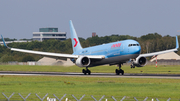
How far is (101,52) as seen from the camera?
54.9m

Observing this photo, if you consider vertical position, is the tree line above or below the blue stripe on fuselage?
above

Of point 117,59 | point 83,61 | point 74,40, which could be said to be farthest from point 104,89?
point 74,40

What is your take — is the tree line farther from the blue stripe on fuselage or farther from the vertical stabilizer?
the blue stripe on fuselage

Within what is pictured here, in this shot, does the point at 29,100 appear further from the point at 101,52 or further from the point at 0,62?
the point at 0,62

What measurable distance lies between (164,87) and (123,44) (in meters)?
19.3

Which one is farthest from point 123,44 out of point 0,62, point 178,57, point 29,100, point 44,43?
point 44,43

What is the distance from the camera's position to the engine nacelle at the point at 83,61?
5297 centimetres

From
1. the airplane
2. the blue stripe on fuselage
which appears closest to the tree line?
the airplane

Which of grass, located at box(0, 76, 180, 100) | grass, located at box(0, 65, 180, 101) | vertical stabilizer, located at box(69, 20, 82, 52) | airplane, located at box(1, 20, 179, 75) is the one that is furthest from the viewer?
vertical stabilizer, located at box(69, 20, 82, 52)

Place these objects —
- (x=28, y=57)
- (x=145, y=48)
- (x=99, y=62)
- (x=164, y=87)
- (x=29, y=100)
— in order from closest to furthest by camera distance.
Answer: (x=29, y=100) → (x=164, y=87) → (x=99, y=62) → (x=28, y=57) → (x=145, y=48)

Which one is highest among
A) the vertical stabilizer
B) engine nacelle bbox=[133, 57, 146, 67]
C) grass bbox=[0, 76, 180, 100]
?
the vertical stabilizer

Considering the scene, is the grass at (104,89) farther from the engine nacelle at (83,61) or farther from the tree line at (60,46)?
the tree line at (60,46)

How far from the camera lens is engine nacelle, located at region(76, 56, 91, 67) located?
53.0 metres

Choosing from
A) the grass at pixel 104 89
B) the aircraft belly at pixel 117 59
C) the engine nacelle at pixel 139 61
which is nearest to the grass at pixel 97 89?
the grass at pixel 104 89
